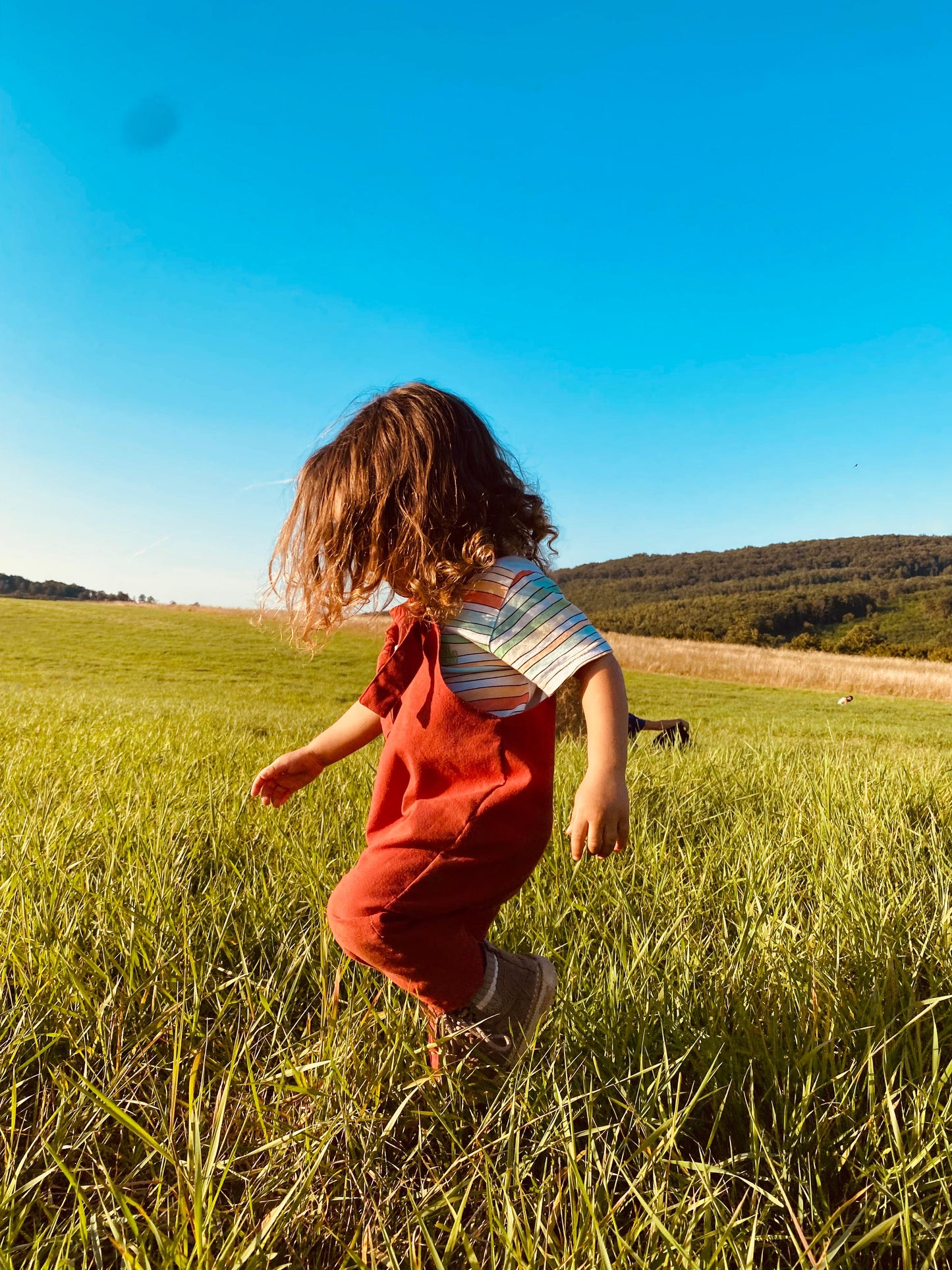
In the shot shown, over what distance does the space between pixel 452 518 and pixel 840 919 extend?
151cm

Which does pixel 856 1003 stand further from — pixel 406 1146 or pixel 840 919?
pixel 406 1146

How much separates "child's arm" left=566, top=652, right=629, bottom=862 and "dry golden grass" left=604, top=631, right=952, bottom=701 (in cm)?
2840

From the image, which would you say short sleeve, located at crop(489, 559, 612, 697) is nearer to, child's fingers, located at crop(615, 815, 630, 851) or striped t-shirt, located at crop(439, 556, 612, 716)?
striped t-shirt, located at crop(439, 556, 612, 716)

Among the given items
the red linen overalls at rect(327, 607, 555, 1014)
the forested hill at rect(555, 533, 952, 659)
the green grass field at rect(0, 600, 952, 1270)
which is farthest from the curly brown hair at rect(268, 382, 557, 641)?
the forested hill at rect(555, 533, 952, 659)

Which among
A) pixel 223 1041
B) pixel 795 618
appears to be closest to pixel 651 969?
pixel 223 1041

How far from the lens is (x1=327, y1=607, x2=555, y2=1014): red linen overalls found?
136cm

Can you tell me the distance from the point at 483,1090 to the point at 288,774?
0.93m

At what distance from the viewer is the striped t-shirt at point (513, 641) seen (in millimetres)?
1440

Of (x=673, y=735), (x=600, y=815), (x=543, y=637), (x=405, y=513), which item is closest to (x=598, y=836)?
(x=600, y=815)

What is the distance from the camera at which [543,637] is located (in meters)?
1.46

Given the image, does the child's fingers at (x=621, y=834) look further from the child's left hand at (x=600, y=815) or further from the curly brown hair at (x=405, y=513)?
the curly brown hair at (x=405, y=513)

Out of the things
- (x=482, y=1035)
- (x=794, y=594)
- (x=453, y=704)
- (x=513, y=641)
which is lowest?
(x=482, y=1035)

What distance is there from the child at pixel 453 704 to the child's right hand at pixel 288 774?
24 centimetres

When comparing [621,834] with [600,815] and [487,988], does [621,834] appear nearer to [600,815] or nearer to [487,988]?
[600,815]
